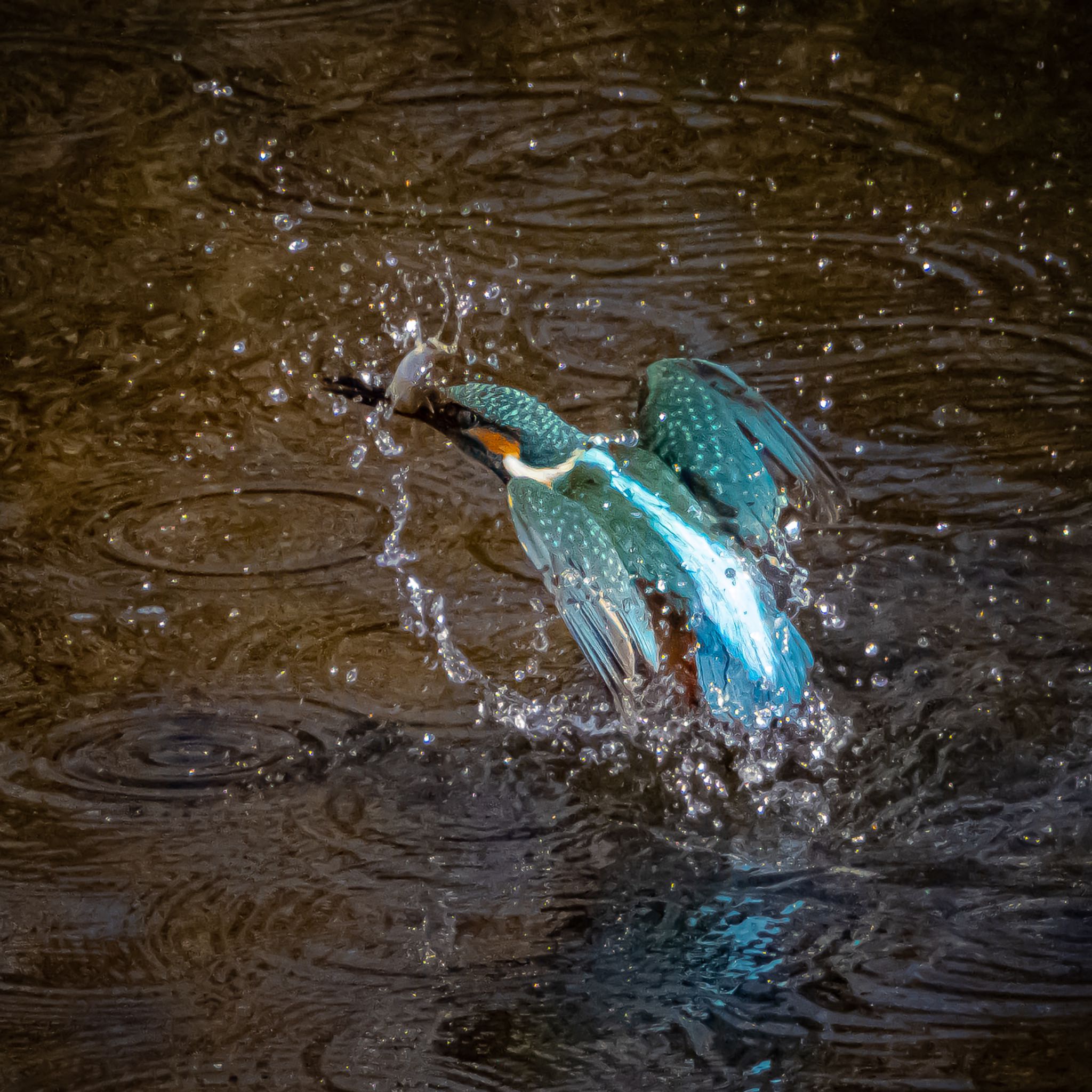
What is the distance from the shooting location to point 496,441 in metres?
0.87

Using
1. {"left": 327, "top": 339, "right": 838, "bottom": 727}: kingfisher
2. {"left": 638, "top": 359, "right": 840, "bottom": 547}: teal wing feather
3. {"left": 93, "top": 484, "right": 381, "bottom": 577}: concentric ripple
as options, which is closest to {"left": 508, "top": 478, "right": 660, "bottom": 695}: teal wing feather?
{"left": 327, "top": 339, "right": 838, "bottom": 727}: kingfisher

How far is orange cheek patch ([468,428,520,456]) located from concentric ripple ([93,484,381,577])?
138 millimetres

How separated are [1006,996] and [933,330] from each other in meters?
0.57

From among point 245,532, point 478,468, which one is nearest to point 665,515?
point 478,468

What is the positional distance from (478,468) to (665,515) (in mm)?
204

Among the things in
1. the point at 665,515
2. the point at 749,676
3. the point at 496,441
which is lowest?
the point at 749,676

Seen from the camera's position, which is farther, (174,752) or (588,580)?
(174,752)

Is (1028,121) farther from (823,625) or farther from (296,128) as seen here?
(296,128)

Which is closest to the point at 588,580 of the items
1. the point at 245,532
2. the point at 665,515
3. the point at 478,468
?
the point at 665,515

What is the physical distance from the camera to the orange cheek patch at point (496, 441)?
0.86 metres

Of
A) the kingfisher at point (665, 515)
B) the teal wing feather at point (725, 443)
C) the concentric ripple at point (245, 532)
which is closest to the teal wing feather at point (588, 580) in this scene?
the kingfisher at point (665, 515)

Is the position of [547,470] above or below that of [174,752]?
above

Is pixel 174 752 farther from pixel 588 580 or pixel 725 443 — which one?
pixel 725 443

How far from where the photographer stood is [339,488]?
0.93 meters
